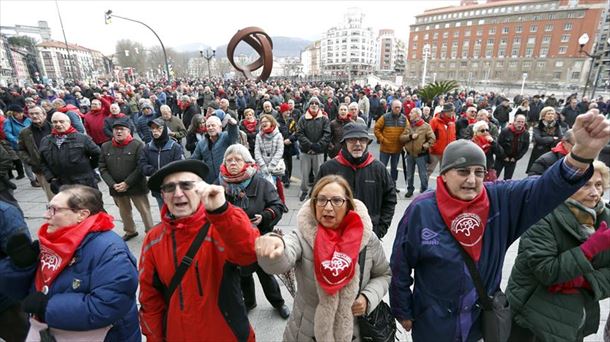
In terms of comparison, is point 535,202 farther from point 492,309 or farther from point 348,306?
point 348,306

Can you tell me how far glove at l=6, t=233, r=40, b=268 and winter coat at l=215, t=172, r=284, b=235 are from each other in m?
1.54

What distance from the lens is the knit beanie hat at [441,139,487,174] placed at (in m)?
1.84

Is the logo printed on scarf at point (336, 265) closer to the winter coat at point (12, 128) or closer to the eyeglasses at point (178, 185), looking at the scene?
the eyeglasses at point (178, 185)

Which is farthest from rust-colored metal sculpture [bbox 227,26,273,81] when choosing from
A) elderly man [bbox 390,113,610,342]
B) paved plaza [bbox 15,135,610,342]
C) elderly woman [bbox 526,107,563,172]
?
elderly man [bbox 390,113,610,342]

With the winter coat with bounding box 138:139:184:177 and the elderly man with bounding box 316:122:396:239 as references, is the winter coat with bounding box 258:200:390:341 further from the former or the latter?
the winter coat with bounding box 138:139:184:177

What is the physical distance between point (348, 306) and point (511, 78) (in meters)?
83.3

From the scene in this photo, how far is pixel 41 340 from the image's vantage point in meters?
1.81

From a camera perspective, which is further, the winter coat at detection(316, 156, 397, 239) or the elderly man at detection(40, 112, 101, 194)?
the elderly man at detection(40, 112, 101, 194)

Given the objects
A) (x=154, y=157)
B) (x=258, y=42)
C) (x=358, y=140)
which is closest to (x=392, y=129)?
(x=358, y=140)

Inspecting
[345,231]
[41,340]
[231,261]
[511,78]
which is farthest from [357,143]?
[511,78]

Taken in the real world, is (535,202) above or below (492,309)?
above

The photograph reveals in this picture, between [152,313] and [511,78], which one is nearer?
[152,313]

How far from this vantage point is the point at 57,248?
181 centimetres

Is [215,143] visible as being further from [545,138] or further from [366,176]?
[545,138]
